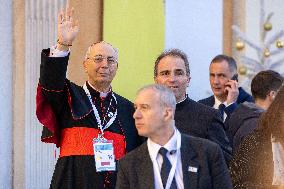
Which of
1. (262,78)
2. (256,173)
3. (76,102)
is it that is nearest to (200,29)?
(262,78)

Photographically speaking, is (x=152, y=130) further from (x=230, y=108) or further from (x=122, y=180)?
(x=230, y=108)

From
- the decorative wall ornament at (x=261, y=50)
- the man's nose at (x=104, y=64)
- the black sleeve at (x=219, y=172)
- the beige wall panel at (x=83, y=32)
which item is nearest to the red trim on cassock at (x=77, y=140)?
the man's nose at (x=104, y=64)

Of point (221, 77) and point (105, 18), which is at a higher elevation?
point (105, 18)

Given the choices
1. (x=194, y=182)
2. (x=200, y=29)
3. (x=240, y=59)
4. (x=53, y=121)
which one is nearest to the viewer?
(x=194, y=182)

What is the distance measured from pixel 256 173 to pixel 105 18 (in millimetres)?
4172

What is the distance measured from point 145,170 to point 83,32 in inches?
162

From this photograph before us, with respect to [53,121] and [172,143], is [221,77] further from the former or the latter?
[172,143]

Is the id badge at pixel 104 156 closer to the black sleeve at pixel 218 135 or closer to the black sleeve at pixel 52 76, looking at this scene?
the black sleeve at pixel 52 76

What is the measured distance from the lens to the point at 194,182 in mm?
3914

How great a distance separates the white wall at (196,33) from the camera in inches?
328

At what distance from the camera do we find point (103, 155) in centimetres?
491

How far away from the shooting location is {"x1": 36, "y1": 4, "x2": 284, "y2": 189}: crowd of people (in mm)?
3963

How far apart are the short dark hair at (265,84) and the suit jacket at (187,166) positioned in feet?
4.35

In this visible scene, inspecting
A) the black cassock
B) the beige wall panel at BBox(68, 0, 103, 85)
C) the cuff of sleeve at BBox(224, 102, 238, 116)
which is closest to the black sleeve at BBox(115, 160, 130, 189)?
the black cassock
